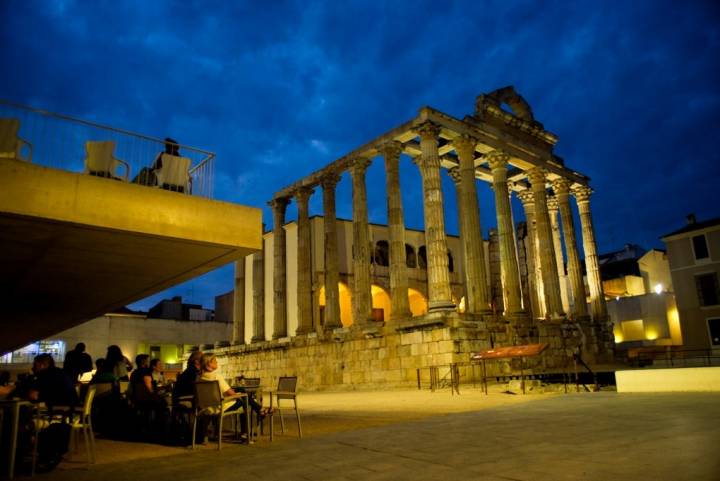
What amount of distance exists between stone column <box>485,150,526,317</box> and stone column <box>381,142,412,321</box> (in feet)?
15.1

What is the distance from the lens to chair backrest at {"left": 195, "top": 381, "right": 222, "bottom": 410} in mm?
6805

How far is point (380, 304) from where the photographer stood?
3594 centimetres

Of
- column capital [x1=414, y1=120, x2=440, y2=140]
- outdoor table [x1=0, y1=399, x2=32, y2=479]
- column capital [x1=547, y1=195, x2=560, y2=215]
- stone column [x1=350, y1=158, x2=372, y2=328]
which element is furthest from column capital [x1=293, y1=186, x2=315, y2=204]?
outdoor table [x1=0, y1=399, x2=32, y2=479]

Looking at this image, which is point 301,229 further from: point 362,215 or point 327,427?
point 327,427

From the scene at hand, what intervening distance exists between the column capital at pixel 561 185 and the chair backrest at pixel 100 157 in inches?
998

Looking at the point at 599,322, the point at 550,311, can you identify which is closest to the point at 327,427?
the point at 550,311

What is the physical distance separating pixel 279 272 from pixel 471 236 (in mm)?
12425

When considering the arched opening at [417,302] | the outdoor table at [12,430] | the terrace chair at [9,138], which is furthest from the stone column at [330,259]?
the outdoor table at [12,430]

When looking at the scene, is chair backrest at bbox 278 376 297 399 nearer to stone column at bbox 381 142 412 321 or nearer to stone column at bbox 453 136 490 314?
stone column at bbox 381 142 412 321

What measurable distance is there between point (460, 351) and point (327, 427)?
438 inches

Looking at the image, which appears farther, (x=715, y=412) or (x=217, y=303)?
(x=217, y=303)

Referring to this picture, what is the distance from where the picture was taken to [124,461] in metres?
6.20

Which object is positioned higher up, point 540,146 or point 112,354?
point 540,146

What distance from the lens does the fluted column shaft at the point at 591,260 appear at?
27.7 meters
